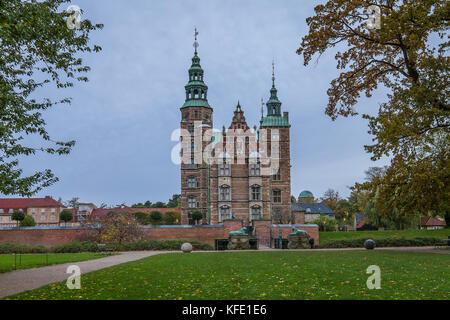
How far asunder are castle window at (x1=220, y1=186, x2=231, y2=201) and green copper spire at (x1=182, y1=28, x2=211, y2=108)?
399 inches

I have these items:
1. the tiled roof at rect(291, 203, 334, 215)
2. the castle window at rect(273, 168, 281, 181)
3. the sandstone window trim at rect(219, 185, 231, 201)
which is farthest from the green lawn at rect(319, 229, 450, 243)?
the tiled roof at rect(291, 203, 334, 215)

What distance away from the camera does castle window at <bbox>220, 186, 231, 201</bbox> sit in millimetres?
45125

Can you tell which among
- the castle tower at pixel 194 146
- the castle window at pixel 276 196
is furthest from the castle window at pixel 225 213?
the castle window at pixel 276 196

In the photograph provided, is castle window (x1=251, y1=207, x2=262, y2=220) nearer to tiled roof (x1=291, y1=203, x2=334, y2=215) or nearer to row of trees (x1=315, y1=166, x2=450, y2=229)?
row of trees (x1=315, y1=166, x2=450, y2=229)

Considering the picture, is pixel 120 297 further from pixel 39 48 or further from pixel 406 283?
pixel 39 48

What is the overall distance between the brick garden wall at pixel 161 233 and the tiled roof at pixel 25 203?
35.6 meters

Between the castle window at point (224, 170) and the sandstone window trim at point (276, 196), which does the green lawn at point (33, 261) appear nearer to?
the castle window at point (224, 170)

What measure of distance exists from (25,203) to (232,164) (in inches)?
1721

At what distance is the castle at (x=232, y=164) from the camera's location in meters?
45.2

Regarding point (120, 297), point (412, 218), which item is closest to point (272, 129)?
point (412, 218)

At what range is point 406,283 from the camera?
10.1m

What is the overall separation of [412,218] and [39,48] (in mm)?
40035

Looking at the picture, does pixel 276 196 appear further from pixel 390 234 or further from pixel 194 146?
pixel 390 234

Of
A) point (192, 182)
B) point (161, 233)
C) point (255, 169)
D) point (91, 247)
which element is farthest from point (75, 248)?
point (255, 169)
